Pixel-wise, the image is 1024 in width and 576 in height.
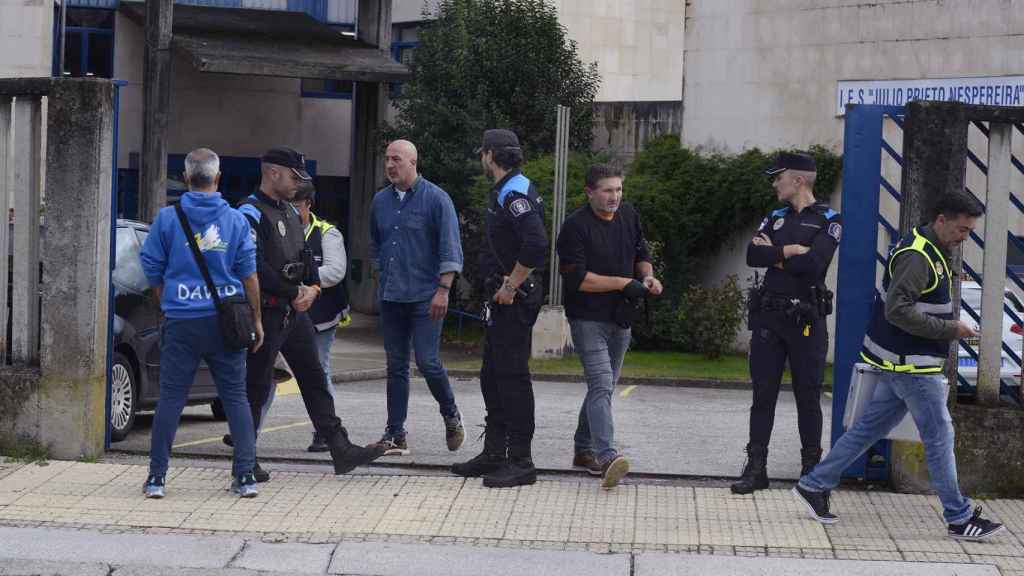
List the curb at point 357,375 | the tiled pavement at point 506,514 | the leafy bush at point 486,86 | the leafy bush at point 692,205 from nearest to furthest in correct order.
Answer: the tiled pavement at point 506,514
the curb at point 357,375
the leafy bush at point 692,205
the leafy bush at point 486,86

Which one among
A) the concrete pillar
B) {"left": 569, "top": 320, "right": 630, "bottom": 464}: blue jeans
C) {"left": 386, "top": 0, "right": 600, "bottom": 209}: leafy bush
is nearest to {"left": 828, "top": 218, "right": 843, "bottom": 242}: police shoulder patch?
{"left": 569, "top": 320, "right": 630, "bottom": 464}: blue jeans

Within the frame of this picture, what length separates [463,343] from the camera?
72.4 feet

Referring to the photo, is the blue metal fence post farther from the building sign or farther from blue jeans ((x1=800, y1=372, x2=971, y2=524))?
the building sign

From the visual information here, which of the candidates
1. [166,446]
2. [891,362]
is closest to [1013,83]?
[891,362]

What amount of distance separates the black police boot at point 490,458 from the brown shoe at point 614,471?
0.63 metres

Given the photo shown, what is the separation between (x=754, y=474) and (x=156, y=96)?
15.6 meters

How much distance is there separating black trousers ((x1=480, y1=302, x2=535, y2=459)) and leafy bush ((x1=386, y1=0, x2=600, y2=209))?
13.7 meters

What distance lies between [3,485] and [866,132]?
5.23 metres

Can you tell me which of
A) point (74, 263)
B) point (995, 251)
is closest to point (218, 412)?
point (74, 263)

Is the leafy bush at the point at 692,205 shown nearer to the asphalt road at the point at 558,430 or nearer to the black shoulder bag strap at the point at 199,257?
the asphalt road at the point at 558,430

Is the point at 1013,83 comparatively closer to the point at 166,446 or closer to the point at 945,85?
the point at 945,85

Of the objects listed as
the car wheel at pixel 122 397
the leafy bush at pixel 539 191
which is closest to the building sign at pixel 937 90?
the leafy bush at pixel 539 191

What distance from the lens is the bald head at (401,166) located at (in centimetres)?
902

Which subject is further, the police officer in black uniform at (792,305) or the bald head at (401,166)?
the bald head at (401,166)
